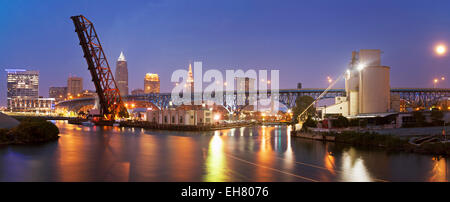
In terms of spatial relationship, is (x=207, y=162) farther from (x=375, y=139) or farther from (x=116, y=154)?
(x=375, y=139)

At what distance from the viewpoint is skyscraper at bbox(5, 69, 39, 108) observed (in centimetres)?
18054

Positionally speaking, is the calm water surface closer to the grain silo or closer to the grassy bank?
the grassy bank

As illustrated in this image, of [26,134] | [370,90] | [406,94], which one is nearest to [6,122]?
[26,134]

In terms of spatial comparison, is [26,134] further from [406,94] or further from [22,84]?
[22,84]

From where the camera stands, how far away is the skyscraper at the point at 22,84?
592 feet

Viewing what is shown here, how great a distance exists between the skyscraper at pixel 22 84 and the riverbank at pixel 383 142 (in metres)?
194

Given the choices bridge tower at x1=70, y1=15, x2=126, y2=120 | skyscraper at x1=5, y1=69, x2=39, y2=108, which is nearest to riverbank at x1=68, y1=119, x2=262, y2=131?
bridge tower at x1=70, y1=15, x2=126, y2=120

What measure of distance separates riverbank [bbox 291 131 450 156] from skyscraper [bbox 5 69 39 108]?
19437cm

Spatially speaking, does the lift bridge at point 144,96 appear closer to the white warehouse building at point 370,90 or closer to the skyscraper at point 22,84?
the white warehouse building at point 370,90

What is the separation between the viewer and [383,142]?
66.3 feet

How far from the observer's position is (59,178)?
12.3 meters

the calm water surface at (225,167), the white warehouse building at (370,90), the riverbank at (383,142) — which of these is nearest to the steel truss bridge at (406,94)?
the white warehouse building at (370,90)
